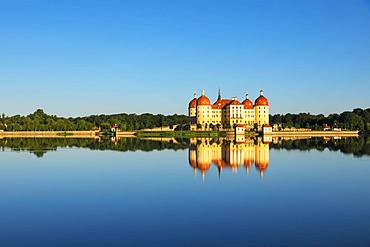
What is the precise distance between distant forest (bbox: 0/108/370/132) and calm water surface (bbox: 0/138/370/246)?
166ft

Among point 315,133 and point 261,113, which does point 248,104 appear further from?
point 315,133

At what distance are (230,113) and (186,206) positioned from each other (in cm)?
5601

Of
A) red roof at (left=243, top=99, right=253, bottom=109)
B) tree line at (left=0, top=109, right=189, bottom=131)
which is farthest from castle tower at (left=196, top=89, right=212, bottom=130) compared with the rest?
tree line at (left=0, top=109, right=189, bottom=131)

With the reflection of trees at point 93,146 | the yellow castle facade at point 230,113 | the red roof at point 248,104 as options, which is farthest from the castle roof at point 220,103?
the reflection of trees at point 93,146

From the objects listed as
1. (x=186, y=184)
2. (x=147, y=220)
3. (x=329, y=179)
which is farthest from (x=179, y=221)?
(x=329, y=179)

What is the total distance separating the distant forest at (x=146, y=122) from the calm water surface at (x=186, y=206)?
166 feet

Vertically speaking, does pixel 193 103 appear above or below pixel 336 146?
above

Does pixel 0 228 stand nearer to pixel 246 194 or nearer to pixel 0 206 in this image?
pixel 0 206

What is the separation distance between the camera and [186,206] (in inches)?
396

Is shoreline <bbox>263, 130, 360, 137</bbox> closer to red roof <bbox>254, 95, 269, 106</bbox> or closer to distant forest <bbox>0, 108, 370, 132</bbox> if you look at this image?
distant forest <bbox>0, 108, 370, 132</bbox>

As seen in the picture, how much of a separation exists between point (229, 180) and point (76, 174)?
5.50 m

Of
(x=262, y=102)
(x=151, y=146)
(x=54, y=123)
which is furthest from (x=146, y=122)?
(x=151, y=146)

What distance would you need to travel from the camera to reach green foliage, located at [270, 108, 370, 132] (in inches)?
2694

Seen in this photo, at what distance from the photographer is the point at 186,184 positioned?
13.4 metres
